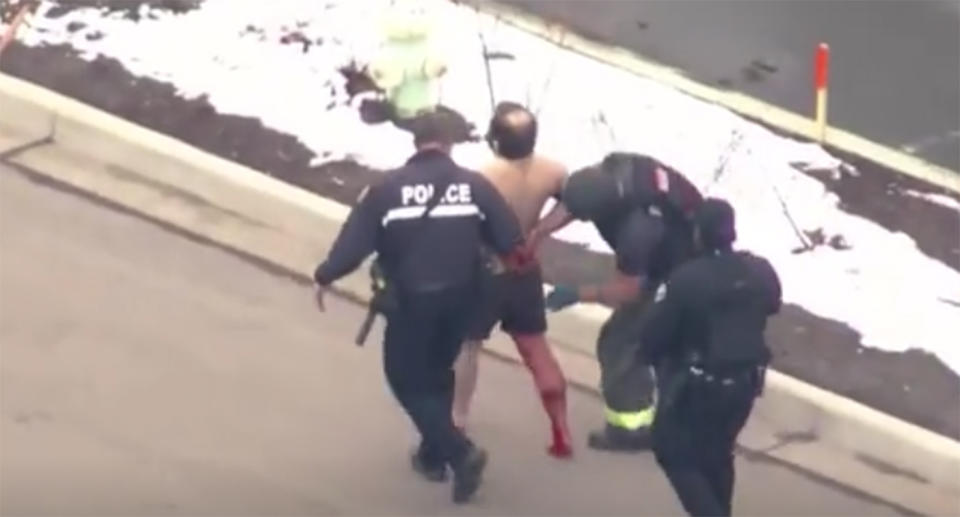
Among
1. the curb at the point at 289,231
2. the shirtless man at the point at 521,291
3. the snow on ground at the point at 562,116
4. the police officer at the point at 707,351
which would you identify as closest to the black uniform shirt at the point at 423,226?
the shirtless man at the point at 521,291

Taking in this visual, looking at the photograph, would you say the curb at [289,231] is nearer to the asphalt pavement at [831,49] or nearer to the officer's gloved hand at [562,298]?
the officer's gloved hand at [562,298]

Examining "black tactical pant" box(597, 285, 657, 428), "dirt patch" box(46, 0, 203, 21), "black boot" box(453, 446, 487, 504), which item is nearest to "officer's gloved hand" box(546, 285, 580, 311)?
"black tactical pant" box(597, 285, 657, 428)

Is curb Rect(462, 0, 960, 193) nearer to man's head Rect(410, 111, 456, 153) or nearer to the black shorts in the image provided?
the black shorts

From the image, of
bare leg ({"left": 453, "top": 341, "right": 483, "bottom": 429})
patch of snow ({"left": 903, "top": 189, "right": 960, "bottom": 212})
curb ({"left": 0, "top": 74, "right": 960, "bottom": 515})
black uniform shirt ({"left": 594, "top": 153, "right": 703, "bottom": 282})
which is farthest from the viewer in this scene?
patch of snow ({"left": 903, "top": 189, "right": 960, "bottom": 212})

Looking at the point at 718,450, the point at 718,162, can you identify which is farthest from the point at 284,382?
the point at 718,162

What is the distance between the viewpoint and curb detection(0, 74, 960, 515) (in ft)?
34.2

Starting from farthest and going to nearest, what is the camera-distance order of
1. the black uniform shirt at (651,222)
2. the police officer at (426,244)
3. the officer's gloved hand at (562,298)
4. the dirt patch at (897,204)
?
the dirt patch at (897,204) → the officer's gloved hand at (562,298) → the black uniform shirt at (651,222) → the police officer at (426,244)

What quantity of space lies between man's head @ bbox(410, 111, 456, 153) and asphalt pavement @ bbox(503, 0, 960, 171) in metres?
5.51

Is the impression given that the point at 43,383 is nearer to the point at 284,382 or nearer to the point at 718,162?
the point at 284,382

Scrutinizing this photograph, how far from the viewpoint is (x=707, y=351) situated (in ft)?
29.6

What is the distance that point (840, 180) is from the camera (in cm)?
1325

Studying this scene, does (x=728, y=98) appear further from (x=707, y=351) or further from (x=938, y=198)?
(x=707, y=351)

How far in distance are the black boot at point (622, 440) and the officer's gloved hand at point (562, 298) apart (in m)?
0.74

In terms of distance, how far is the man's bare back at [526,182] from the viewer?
996 cm
